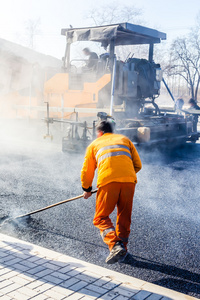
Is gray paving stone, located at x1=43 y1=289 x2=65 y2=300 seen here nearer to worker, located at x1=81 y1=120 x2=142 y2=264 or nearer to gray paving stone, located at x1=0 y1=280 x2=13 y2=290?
gray paving stone, located at x1=0 y1=280 x2=13 y2=290

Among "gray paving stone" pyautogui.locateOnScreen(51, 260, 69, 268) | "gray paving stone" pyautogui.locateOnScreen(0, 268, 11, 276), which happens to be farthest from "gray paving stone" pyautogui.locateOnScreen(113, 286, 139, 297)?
"gray paving stone" pyautogui.locateOnScreen(0, 268, 11, 276)

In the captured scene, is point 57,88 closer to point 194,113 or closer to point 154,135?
point 154,135

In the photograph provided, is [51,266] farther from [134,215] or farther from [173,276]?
[134,215]

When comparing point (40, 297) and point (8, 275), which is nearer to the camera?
point (40, 297)

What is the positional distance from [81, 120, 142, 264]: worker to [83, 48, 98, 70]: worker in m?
5.85

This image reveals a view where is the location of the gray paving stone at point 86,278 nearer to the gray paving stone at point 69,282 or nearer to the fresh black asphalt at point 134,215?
the gray paving stone at point 69,282

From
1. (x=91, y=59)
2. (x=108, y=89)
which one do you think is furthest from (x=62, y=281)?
(x=91, y=59)

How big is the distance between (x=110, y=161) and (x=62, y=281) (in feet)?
3.89

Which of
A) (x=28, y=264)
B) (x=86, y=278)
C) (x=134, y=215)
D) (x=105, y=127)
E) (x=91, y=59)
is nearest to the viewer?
(x=86, y=278)

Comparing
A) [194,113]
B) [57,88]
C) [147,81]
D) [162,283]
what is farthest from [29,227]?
[194,113]

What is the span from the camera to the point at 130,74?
29.8 feet

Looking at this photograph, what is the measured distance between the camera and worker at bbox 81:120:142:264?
11.0 feet

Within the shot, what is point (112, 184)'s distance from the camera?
3.36m

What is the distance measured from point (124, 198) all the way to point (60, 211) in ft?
5.58
